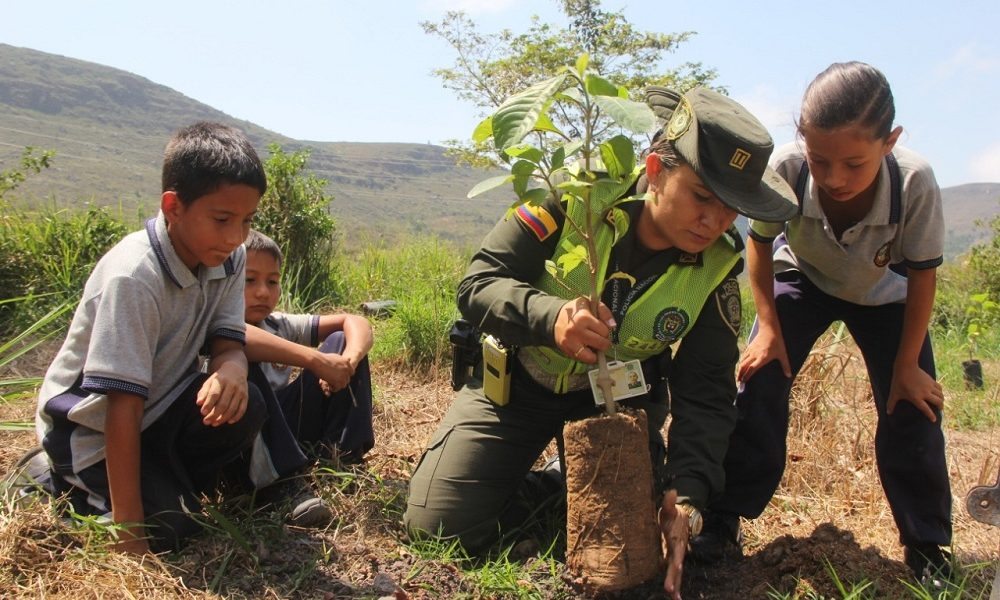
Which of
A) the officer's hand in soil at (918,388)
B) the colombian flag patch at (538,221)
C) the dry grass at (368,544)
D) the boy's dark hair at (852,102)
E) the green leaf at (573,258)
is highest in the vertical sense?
the boy's dark hair at (852,102)

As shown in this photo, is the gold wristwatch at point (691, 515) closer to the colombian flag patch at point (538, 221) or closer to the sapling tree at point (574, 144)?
the sapling tree at point (574, 144)

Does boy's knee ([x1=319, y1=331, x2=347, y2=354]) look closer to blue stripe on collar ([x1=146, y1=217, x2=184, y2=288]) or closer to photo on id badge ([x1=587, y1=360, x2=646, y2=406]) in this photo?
blue stripe on collar ([x1=146, y1=217, x2=184, y2=288])

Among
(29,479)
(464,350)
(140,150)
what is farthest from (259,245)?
(140,150)

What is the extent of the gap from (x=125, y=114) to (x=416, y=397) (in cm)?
8024

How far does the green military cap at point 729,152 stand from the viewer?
1.84m

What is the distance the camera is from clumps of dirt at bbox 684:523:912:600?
1983mm

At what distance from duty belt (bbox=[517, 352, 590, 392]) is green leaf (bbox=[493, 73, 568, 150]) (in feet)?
→ 3.20

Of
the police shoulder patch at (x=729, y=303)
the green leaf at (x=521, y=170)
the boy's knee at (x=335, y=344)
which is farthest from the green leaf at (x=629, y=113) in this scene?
the boy's knee at (x=335, y=344)

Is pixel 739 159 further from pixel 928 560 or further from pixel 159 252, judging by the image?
pixel 159 252

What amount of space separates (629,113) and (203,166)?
3.73ft

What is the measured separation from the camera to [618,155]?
172 centimetres

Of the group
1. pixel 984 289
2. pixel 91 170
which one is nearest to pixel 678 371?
pixel 984 289

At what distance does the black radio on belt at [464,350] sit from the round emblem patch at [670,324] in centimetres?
62

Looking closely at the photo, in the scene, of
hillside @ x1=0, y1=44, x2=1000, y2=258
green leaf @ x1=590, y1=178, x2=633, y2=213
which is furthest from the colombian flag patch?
hillside @ x1=0, y1=44, x2=1000, y2=258
